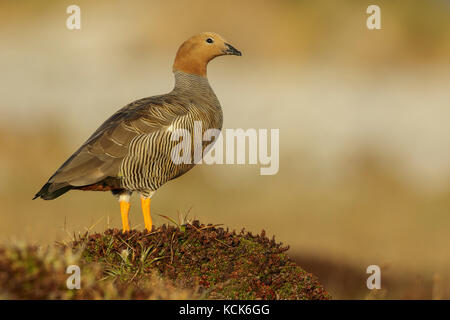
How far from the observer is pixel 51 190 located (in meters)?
6.98

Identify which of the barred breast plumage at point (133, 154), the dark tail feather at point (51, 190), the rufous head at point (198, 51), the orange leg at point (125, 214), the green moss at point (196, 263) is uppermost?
the rufous head at point (198, 51)

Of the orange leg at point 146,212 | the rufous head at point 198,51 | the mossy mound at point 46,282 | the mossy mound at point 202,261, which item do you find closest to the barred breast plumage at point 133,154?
the orange leg at point 146,212

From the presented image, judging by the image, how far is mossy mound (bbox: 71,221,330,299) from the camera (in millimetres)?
5742

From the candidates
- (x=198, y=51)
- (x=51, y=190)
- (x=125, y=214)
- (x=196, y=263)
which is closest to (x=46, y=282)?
(x=196, y=263)

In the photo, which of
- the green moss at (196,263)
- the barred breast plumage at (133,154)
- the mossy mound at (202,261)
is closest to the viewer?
the green moss at (196,263)

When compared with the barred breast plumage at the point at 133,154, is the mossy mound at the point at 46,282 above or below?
below

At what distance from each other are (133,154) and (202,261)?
188cm

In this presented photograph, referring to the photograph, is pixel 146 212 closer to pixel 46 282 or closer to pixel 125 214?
pixel 125 214

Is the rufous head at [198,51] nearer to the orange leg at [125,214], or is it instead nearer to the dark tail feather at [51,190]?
the orange leg at [125,214]

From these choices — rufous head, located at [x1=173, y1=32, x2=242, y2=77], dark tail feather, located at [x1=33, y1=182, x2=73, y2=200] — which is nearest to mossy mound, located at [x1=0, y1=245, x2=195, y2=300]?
dark tail feather, located at [x1=33, y1=182, x2=73, y2=200]

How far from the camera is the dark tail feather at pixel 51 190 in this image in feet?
22.9

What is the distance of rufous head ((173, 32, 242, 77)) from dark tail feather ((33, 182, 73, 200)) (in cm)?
260

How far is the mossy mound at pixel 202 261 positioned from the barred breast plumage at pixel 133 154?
99 cm

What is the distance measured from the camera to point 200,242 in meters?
6.32
